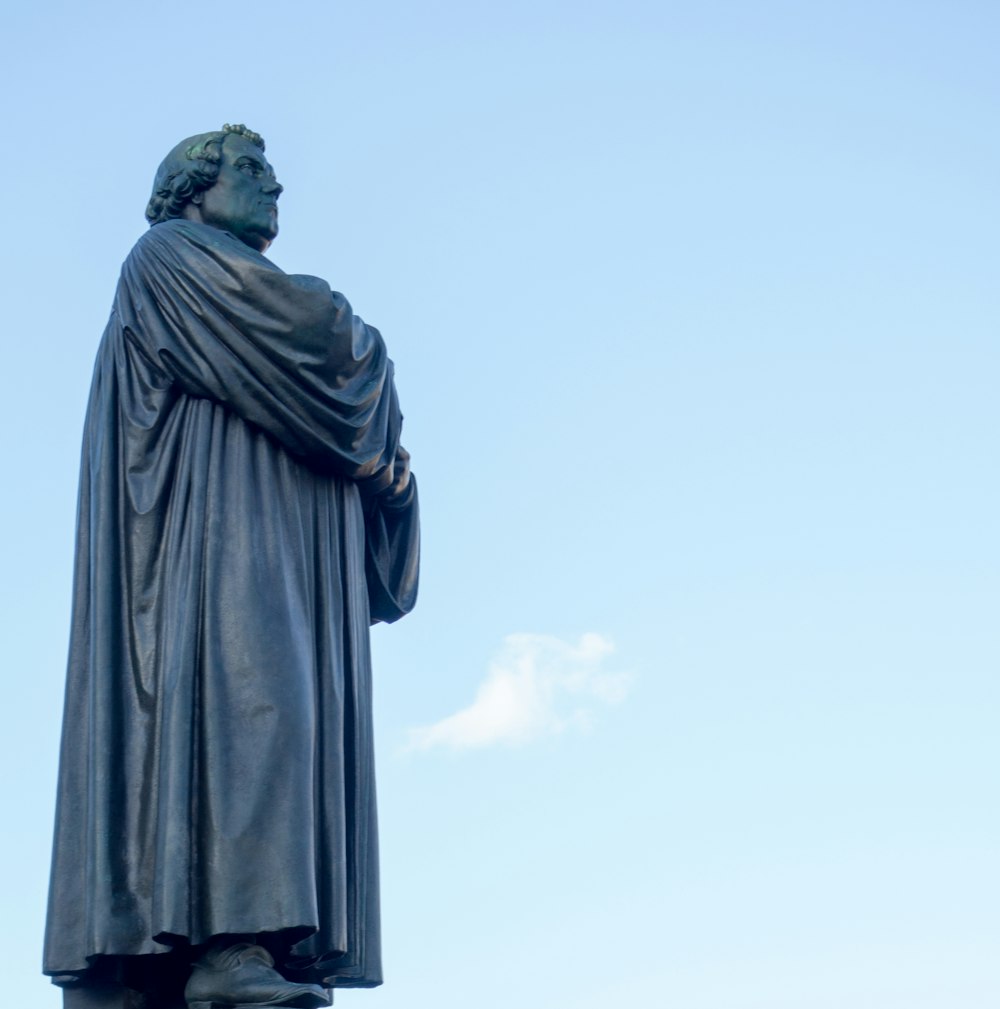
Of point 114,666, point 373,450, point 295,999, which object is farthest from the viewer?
point 373,450

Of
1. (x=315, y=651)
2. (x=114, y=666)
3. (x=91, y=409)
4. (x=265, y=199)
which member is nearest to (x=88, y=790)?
(x=114, y=666)

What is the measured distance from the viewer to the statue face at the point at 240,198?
1134 centimetres

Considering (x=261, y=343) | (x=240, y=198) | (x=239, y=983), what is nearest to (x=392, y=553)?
(x=261, y=343)

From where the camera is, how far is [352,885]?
1020 cm

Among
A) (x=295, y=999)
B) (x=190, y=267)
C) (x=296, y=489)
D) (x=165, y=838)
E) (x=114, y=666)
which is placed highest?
(x=190, y=267)

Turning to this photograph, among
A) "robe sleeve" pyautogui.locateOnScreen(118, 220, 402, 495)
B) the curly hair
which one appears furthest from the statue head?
"robe sleeve" pyautogui.locateOnScreen(118, 220, 402, 495)

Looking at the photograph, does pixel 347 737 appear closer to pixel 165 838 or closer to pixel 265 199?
pixel 165 838

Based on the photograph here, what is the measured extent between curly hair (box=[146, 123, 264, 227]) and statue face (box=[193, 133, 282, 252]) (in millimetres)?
40

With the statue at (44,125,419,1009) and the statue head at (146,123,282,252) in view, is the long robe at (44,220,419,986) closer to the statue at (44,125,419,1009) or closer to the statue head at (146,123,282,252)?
the statue at (44,125,419,1009)

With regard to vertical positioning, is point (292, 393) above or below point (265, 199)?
below

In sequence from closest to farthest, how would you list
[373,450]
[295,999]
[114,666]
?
1. [295,999]
2. [114,666]
3. [373,450]

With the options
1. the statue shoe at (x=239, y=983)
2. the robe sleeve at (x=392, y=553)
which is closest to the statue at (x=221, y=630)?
the statue shoe at (x=239, y=983)

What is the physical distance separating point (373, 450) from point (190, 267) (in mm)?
1342

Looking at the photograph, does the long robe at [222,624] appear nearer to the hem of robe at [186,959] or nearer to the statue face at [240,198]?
the hem of robe at [186,959]
